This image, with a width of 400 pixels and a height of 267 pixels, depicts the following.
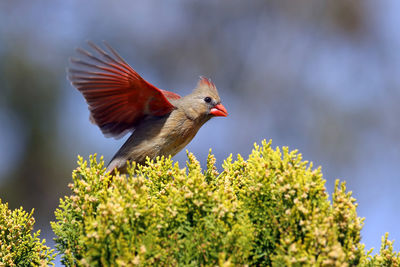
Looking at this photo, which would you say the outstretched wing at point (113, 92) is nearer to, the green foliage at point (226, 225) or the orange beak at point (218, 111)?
the orange beak at point (218, 111)

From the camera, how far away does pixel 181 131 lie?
10.6ft

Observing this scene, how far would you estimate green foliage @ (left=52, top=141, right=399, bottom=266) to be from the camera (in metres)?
1.53

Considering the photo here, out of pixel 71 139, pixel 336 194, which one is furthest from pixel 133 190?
pixel 71 139

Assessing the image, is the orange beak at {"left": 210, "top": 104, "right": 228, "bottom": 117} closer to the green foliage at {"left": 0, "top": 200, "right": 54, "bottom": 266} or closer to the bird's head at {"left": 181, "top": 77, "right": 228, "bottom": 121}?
the bird's head at {"left": 181, "top": 77, "right": 228, "bottom": 121}

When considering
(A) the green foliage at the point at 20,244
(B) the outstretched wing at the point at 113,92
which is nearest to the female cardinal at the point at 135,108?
(B) the outstretched wing at the point at 113,92

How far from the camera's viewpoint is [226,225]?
5.36 ft

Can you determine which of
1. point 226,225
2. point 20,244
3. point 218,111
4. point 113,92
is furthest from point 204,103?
point 226,225

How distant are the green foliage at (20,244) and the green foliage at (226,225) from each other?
9.9 inches

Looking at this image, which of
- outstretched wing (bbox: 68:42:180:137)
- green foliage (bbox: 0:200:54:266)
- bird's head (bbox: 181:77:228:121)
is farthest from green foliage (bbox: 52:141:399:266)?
bird's head (bbox: 181:77:228:121)

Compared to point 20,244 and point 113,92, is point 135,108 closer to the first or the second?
point 113,92

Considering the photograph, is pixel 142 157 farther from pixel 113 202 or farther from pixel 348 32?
pixel 348 32

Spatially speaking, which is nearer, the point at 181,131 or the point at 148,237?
the point at 148,237

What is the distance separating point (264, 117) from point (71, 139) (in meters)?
2.79

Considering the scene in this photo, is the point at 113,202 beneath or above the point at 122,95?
beneath
